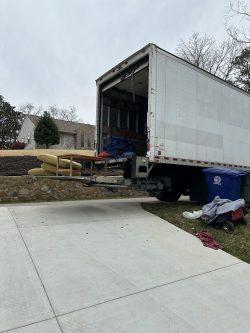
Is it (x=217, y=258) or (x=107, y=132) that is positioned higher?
(x=107, y=132)

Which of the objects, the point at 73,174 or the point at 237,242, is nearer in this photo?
the point at 237,242

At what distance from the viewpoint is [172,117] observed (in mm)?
8312

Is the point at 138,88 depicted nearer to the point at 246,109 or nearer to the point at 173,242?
the point at 246,109

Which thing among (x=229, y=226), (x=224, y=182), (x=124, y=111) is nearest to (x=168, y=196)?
(x=224, y=182)

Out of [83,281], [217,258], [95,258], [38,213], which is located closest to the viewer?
[83,281]

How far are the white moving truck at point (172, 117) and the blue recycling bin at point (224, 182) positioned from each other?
0.50 meters

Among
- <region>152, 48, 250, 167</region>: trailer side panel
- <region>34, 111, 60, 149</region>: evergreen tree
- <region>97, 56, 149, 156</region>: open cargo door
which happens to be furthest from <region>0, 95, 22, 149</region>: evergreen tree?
<region>152, 48, 250, 167</region>: trailer side panel

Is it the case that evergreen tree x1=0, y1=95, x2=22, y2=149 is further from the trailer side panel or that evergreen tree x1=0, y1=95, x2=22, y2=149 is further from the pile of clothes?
Result: the trailer side panel

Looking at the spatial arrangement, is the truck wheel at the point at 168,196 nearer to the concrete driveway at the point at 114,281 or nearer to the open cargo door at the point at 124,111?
the open cargo door at the point at 124,111

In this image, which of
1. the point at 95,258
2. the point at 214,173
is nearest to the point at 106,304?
the point at 95,258

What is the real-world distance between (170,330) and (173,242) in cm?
302

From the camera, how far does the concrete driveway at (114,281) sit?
131 inches

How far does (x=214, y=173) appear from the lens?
8930 mm

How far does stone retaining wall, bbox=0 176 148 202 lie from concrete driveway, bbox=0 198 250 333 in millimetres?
3530
